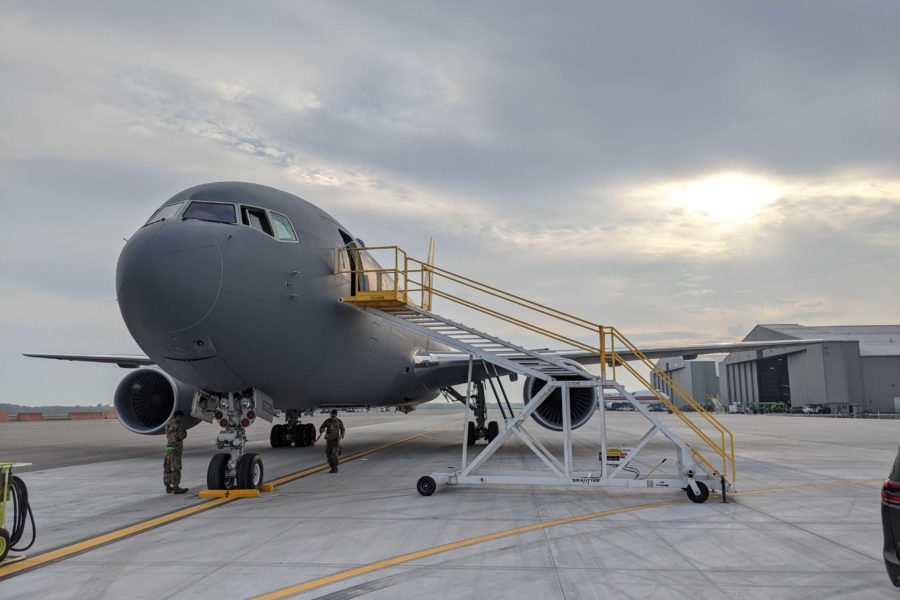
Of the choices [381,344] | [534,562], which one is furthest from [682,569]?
[381,344]

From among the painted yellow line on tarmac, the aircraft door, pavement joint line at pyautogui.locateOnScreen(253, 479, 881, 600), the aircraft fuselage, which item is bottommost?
the painted yellow line on tarmac

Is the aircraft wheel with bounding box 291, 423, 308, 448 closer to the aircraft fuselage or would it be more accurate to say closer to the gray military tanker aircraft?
the gray military tanker aircraft

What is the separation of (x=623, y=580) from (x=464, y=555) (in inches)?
63.0

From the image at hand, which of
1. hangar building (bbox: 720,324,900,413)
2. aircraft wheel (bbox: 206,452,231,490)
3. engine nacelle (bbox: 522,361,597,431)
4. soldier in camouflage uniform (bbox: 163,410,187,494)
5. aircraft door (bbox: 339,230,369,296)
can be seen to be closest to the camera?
aircraft wheel (bbox: 206,452,231,490)

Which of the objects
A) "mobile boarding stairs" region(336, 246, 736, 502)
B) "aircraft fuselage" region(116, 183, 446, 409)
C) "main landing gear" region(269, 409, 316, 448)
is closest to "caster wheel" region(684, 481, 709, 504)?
"mobile boarding stairs" region(336, 246, 736, 502)

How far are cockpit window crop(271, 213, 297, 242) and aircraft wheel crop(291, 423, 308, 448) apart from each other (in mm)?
10486

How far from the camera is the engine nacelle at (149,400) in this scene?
15352 mm

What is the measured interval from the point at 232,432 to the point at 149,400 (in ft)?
22.7

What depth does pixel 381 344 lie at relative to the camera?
45.6 ft

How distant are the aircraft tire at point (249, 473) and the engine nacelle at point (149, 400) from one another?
212 inches

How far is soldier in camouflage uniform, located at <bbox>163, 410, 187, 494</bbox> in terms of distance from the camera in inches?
412

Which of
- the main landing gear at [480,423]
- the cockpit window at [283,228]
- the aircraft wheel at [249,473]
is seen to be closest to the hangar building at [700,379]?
the main landing gear at [480,423]

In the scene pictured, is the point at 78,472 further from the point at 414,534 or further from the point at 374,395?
the point at 414,534

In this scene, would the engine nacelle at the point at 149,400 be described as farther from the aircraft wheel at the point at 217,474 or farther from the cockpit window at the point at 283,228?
the cockpit window at the point at 283,228
